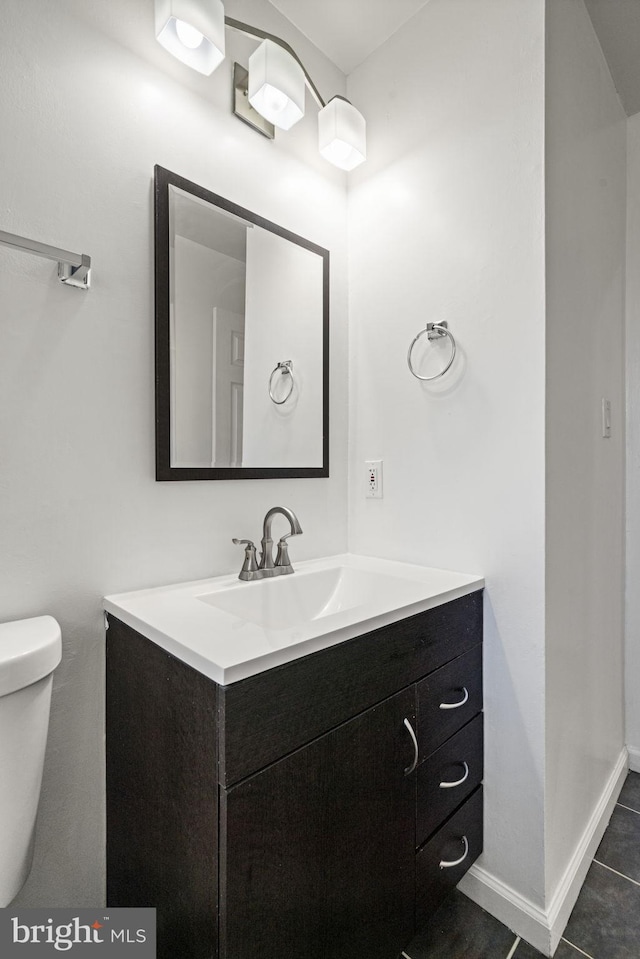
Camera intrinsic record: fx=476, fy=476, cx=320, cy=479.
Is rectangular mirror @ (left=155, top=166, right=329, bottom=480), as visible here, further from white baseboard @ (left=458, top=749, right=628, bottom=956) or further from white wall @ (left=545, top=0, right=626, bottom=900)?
white baseboard @ (left=458, top=749, right=628, bottom=956)

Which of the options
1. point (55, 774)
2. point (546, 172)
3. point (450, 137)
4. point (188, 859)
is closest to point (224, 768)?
point (188, 859)

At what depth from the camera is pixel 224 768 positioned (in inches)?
27.2

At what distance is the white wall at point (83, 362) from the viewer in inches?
37.1

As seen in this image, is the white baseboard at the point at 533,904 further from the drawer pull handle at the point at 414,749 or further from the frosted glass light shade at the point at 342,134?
the frosted glass light shade at the point at 342,134

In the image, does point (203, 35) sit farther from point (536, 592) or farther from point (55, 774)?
point (55, 774)

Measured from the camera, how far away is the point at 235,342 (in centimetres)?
130

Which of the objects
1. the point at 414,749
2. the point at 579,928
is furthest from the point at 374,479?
the point at 579,928

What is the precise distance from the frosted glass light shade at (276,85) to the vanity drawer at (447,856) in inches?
72.3

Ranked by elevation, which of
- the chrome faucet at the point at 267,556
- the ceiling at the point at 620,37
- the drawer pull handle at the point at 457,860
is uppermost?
the ceiling at the point at 620,37

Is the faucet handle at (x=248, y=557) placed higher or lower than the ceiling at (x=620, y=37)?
lower

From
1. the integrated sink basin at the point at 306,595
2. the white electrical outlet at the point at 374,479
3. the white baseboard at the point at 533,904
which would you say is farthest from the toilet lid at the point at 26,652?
the white baseboard at the point at 533,904

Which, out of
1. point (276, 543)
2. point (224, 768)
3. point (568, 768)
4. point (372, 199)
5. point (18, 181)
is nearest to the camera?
point (224, 768)

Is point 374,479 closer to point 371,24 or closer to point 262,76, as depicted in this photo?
point 262,76

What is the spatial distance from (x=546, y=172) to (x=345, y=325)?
0.71 m
